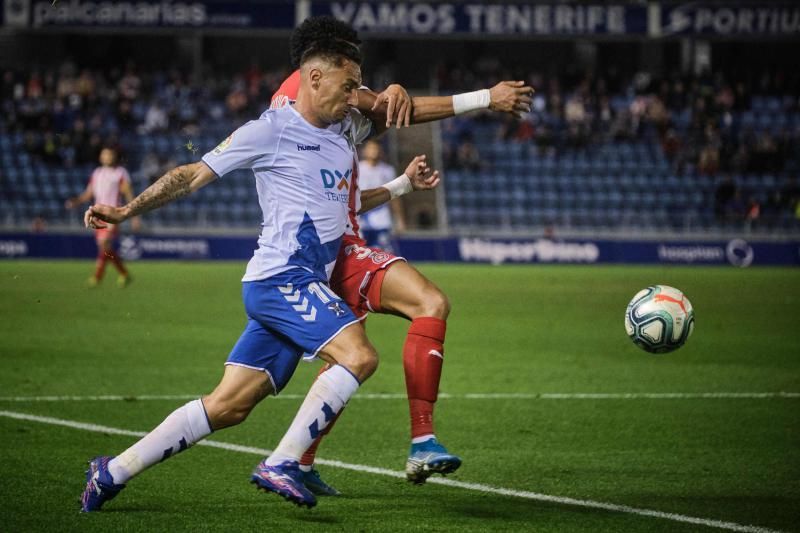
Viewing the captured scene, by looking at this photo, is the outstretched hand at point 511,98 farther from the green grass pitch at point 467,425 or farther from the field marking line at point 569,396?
the field marking line at point 569,396

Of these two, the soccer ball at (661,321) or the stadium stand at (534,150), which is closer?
the soccer ball at (661,321)

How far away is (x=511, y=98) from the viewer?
5.65 metres

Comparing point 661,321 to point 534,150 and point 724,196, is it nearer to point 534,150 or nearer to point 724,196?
point 724,196

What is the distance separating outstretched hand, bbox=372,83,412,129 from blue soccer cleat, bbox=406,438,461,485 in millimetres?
1570

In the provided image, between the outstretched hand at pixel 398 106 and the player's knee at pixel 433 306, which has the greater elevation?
the outstretched hand at pixel 398 106

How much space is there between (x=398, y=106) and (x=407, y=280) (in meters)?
0.87

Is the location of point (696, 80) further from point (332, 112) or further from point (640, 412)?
point (332, 112)

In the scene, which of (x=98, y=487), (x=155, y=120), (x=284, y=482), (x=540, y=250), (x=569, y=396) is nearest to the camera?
(x=284, y=482)

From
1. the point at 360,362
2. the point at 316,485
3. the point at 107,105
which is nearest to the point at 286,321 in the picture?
the point at 360,362

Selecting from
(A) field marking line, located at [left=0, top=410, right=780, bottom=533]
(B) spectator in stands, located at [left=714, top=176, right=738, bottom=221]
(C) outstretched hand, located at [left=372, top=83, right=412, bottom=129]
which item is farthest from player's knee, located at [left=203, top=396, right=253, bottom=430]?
(B) spectator in stands, located at [left=714, top=176, right=738, bottom=221]

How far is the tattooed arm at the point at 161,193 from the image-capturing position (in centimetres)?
526

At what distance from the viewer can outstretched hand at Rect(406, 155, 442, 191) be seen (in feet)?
21.6

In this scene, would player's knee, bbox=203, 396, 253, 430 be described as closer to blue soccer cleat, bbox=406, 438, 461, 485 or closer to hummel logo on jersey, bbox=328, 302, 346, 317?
hummel logo on jersey, bbox=328, 302, 346, 317

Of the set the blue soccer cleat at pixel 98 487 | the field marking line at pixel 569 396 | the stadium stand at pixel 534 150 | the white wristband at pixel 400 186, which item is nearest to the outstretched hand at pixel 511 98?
the white wristband at pixel 400 186
